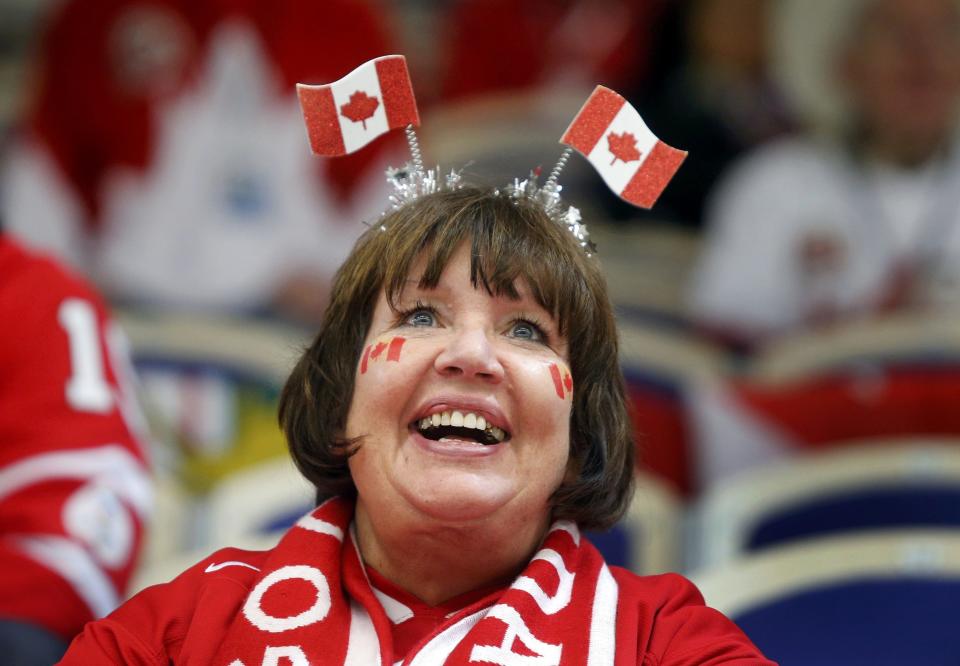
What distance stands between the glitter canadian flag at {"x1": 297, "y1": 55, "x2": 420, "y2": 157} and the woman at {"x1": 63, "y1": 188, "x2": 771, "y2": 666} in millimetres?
81

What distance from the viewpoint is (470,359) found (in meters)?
1.36

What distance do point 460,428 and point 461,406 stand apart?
0.04m

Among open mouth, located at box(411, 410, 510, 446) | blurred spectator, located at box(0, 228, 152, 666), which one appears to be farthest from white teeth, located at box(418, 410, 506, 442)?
blurred spectator, located at box(0, 228, 152, 666)

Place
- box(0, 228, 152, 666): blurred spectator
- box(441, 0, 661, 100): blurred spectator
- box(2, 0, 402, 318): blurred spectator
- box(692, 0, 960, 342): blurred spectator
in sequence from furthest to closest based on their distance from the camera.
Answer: box(441, 0, 661, 100): blurred spectator, box(2, 0, 402, 318): blurred spectator, box(692, 0, 960, 342): blurred spectator, box(0, 228, 152, 666): blurred spectator

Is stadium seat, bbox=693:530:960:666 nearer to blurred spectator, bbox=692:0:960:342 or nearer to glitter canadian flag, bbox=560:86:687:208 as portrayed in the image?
glitter canadian flag, bbox=560:86:687:208

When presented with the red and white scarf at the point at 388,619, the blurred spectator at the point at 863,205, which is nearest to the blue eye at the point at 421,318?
the red and white scarf at the point at 388,619

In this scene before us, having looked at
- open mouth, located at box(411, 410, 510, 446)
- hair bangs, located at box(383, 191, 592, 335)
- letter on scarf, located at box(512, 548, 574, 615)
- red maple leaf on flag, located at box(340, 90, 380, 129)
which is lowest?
letter on scarf, located at box(512, 548, 574, 615)

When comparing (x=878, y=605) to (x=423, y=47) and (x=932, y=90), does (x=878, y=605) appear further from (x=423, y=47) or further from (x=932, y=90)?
(x=423, y=47)

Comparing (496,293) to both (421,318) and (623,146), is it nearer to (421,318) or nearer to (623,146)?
(421,318)

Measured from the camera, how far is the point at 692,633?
4.52ft

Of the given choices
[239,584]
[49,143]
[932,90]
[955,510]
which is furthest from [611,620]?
[49,143]

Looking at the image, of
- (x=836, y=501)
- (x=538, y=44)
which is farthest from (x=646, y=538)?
(x=538, y=44)

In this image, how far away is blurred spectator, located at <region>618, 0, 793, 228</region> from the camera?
376cm

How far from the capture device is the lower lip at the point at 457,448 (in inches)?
53.4
